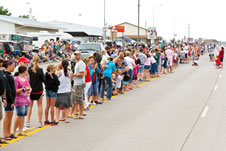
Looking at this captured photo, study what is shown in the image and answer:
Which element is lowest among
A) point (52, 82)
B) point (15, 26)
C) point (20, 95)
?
point (20, 95)

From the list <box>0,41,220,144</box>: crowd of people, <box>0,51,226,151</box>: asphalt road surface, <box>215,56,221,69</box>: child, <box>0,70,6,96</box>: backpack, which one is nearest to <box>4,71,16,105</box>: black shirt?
<box>0,41,220,144</box>: crowd of people

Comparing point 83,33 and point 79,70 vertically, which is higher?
point 83,33

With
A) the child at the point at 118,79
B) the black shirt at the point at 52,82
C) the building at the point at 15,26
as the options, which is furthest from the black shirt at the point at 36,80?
the building at the point at 15,26

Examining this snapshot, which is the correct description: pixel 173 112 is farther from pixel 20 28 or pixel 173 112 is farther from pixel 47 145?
pixel 20 28

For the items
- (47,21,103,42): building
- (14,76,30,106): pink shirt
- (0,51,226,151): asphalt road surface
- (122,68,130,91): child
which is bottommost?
(0,51,226,151): asphalt road surface

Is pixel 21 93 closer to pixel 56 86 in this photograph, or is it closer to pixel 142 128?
pixel 56 86

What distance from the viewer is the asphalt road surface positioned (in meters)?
7.20

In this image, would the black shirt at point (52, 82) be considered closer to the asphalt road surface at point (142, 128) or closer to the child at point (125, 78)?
the asphalt road surface at point (142, 128)

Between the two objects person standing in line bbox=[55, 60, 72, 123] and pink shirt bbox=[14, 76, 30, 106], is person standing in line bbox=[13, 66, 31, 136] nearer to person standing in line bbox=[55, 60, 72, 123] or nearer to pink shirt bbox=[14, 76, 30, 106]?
pink shirt bbox=[14, 76, 30, 106]

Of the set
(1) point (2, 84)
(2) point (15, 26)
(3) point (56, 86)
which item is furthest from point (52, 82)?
(2) point (15, 26)

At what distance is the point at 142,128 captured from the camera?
8.78 m

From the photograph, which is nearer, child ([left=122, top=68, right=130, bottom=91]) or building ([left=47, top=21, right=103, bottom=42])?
child ([left=122, top=68, right=130, bottom=91])

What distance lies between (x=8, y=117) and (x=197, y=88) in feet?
37.2

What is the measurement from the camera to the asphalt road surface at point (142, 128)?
23.6ft
